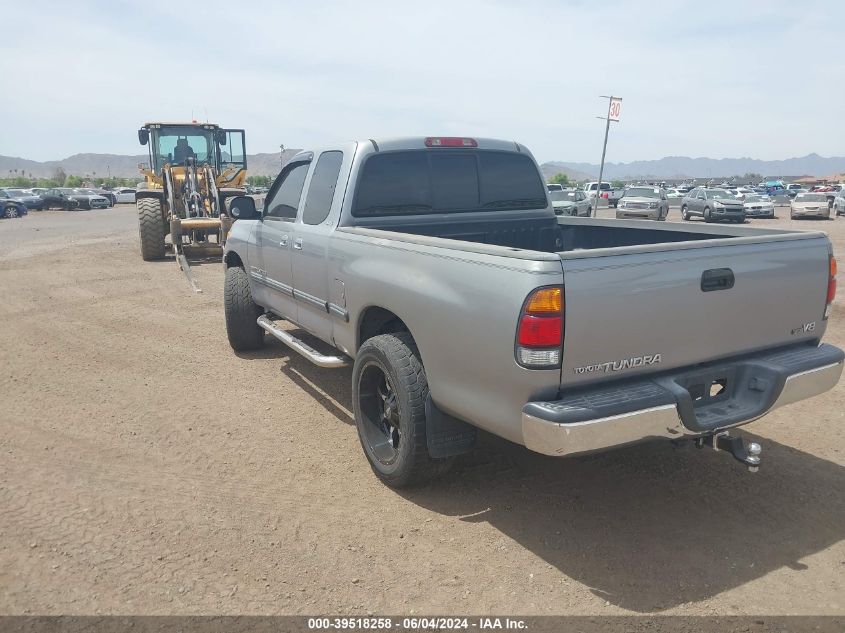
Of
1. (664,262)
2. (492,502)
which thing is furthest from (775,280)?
(492,502)

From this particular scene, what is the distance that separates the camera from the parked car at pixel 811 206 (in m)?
31.0

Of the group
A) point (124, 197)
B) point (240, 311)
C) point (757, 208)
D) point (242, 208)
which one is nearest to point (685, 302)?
point (242, 208)

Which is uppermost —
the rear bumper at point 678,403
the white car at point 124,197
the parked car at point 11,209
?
the rear bumper at point 678,403

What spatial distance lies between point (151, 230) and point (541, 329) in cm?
1392

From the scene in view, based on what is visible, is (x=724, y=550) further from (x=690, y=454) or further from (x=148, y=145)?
(x=148, y=145)

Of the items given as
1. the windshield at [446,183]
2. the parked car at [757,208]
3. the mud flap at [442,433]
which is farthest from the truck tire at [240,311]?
the parked car at [757,208]

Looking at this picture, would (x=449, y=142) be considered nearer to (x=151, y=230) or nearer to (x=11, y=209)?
(x=151, y=230)

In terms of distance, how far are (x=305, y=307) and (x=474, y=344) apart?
244 centimetres

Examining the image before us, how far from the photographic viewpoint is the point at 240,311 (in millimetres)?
6941

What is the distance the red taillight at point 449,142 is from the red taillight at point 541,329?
97.1 inches

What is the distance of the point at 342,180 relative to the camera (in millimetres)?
4859

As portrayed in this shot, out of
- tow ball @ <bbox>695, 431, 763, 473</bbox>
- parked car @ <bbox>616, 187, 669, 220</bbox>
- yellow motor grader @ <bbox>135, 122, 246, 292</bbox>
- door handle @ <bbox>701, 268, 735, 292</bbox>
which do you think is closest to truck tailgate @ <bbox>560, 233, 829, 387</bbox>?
door handle @ <bbox>701, 268, 735, 292</bbox>

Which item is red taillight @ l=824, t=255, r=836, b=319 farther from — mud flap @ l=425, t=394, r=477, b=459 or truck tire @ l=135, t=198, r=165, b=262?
truck tire @ l=135, t=198, r=165, b=262

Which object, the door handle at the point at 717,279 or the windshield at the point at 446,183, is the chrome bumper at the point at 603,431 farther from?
the windshield at the point at 446,183
